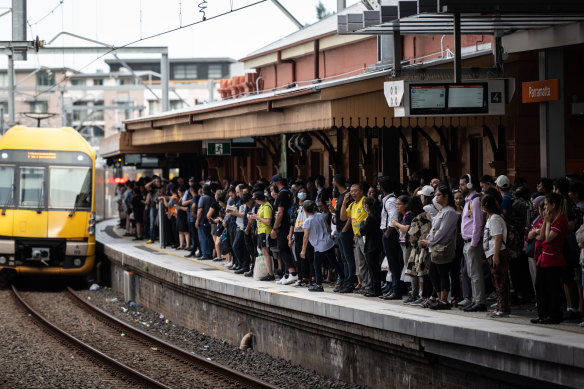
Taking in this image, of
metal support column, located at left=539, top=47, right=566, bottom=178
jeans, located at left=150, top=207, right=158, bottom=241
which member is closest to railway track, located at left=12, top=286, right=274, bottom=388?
metal support column, located at left=539, top=47, right=566, bottom=178

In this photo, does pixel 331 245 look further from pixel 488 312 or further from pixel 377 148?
pixel 377 148

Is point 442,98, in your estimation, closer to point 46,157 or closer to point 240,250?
point 240,250

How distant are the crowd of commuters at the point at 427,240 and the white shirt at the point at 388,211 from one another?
0.02 m

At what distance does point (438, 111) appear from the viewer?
1204 cm

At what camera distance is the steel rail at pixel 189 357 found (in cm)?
1222

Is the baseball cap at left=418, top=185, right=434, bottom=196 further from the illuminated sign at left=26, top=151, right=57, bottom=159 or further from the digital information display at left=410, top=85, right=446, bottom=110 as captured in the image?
the illuminated sign at left=26, top=151, right=57, bottom=159

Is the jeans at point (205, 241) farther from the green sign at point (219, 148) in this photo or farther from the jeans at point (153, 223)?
the jeans at point (153, 223)

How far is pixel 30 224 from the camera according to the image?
22031 millimetres

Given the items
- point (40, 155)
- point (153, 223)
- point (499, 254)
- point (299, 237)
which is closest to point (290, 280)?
point (299, 237)

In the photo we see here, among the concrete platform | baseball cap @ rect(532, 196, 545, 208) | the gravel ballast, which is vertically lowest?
the gravel ballast

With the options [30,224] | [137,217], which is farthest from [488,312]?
[137,217]

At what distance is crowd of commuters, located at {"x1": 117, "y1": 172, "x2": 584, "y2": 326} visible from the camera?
10.3 metres

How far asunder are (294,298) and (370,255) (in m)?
1.21

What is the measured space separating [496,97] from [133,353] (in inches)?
272
